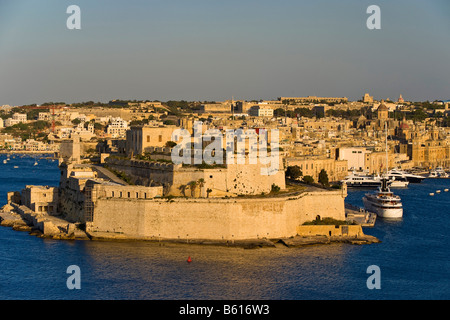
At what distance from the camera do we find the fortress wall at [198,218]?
2445cm

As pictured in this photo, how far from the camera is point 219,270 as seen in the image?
21453mm

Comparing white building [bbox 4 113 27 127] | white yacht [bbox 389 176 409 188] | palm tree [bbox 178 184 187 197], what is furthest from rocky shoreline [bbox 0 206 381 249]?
white building [bbox 4 113 27 127]

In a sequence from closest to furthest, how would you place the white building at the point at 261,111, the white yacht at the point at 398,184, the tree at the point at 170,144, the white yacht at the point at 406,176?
1. the tree at the point at 170,144
2. the white yacht at the point at 398,184
3. the white yacht at the point at 406,176
4. the white building at the point at 261,111

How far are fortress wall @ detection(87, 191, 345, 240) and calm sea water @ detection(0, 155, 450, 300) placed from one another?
70 centimetres

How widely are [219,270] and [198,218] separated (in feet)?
11.0

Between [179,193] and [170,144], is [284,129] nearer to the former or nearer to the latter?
[170,144]

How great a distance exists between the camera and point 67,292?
774 inches

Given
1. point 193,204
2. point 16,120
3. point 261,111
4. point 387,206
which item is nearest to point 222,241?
point 193,204

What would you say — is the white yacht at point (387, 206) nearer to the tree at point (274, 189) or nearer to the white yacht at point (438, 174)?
the tree at point (274, 189)

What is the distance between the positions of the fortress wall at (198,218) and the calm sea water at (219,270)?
0.70 meters

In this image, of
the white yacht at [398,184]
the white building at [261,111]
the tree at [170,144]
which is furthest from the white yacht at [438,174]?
the white building at [261,111]

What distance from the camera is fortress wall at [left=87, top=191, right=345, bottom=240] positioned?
2445cm

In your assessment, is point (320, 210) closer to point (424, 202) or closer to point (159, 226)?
point (159, 226)
